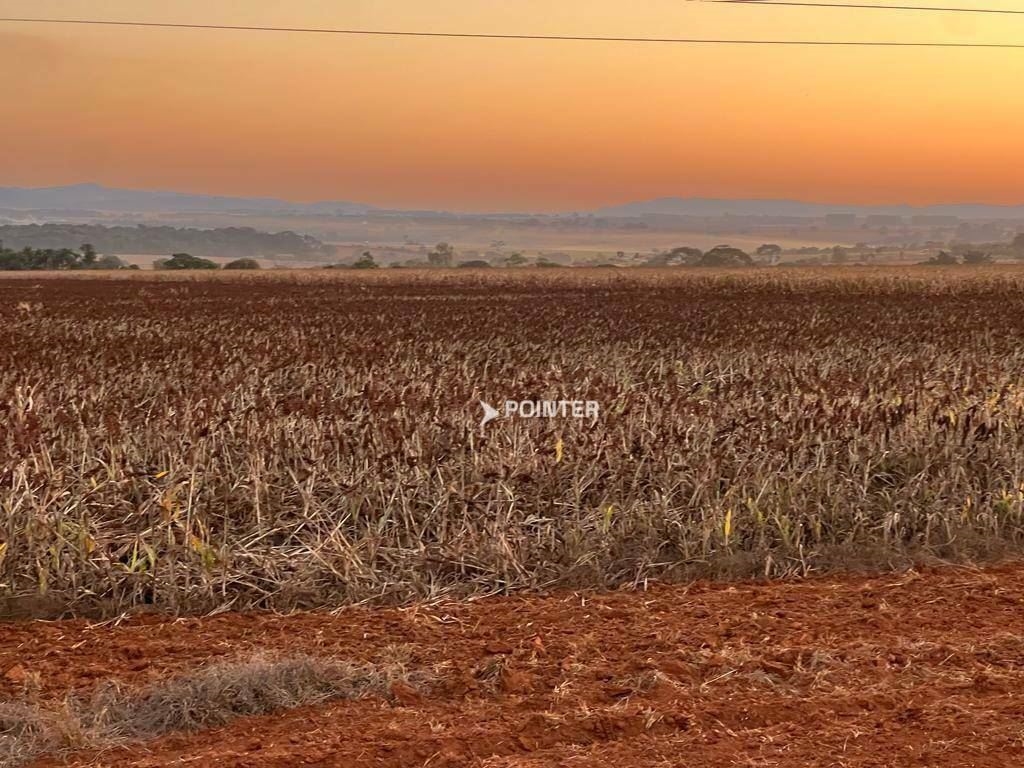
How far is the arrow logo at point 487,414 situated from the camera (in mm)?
8921

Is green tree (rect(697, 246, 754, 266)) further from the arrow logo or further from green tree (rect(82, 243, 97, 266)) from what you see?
the arrow logo

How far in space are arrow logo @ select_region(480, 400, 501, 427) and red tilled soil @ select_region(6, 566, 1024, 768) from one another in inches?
121

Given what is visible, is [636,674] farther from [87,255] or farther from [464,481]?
[87,255]

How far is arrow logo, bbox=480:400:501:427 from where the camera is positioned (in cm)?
892

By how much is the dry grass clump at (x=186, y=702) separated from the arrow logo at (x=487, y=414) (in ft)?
14.3

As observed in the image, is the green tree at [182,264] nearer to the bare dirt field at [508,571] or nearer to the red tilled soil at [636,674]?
the bare dirt field at [508,571]

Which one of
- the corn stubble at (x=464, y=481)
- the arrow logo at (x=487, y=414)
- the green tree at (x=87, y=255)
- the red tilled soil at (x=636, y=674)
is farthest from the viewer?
the green tree at (x=87, y=255)

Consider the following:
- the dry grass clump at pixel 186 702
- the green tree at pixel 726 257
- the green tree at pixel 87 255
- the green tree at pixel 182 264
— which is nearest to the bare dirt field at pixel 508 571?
the dry grass clump at pixel 186 702

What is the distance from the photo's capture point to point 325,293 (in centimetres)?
4438

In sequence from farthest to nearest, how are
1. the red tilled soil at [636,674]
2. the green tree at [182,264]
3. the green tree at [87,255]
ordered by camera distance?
the green tree at [87,255], the green tree at [182,264], the red tilled soil at [636,674]

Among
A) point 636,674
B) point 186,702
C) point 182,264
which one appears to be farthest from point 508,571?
point 182,264

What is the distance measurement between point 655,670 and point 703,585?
1.70 m

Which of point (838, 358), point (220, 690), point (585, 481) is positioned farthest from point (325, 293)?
point (220, 690)

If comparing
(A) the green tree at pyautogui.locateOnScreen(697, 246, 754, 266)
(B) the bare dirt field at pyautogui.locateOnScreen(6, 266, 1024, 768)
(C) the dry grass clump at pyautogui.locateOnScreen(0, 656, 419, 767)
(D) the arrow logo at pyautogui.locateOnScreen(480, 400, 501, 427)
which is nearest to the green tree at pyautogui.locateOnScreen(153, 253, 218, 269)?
(A) the green tree at pyautogui.locateOnScreen(697, 246, 754, 266)
